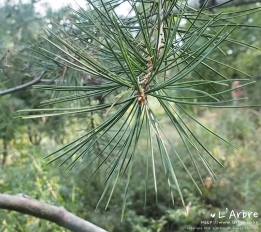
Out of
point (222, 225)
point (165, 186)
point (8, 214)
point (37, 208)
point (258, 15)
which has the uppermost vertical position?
point (258, 15)

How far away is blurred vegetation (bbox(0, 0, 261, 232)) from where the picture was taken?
4.12 ft

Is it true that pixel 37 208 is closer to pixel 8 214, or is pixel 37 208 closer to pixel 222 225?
pixel 8 214

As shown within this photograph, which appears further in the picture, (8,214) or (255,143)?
(255,143)

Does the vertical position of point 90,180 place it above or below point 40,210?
below

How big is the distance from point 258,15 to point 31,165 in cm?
188

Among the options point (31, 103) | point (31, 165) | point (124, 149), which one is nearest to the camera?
point (124, 149)

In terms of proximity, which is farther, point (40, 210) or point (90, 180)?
point (90, 180)

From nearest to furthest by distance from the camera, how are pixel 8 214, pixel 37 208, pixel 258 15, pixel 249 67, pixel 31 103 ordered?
pixel 37 208, pixel 8 214, pixel 31 103, pixel 258 15, pixel 249 67

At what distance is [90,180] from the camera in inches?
68.0

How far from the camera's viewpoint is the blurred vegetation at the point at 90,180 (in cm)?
126

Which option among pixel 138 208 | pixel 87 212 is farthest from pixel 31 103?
pixel 138 208

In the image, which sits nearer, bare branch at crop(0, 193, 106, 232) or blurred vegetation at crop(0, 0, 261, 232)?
bare branch at crop(0, 193, 106, 232)

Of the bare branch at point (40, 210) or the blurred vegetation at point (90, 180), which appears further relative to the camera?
the blurred vegetation at point (90, 180)

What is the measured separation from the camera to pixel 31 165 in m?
1.54
